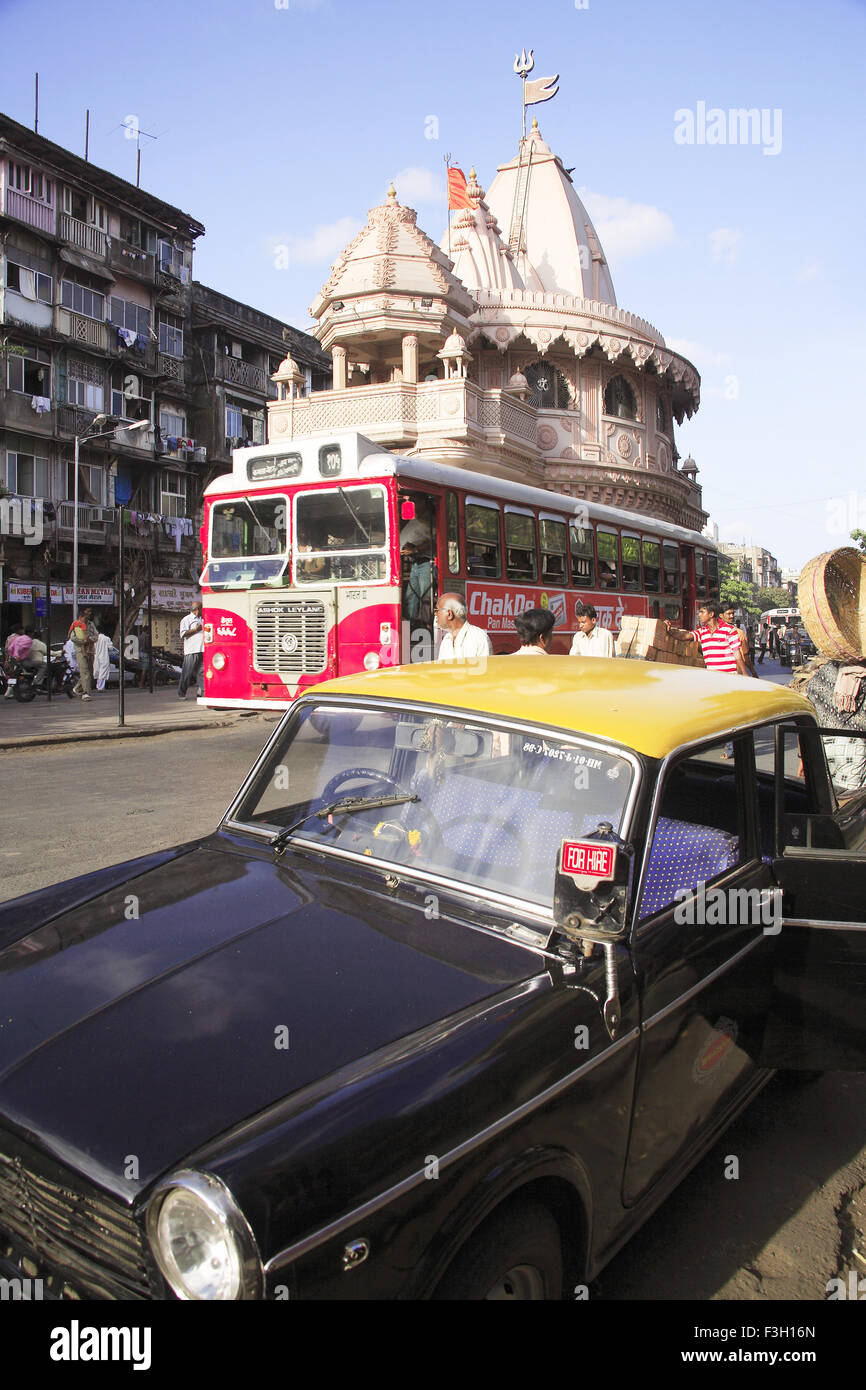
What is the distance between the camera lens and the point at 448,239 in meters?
31.0

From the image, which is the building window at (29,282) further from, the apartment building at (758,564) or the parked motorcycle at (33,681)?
the apartment building at (758,564)

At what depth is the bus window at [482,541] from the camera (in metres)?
11.8

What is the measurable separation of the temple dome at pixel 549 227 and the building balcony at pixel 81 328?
50.0 feet

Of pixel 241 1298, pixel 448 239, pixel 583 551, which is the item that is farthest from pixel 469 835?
pixel 448 239

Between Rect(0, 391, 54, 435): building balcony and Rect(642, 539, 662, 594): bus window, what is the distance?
2271cm

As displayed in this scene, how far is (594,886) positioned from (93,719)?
→ 47.9 ft

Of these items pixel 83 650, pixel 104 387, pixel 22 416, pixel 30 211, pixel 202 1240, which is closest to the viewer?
pixel 202 1240

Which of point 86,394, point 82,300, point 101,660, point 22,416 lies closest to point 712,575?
point 101,660

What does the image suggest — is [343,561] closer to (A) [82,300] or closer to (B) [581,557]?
(B) [581,557]

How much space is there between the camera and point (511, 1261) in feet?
5.71

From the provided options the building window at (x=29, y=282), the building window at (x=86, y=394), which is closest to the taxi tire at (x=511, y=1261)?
the building window at (x=29, y=282)

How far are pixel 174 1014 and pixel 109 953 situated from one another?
39cm

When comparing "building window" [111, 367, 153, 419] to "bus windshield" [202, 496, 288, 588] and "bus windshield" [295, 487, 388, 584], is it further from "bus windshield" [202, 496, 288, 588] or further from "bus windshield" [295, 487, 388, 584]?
"bus windshield" [295, 487, 388, 584]
